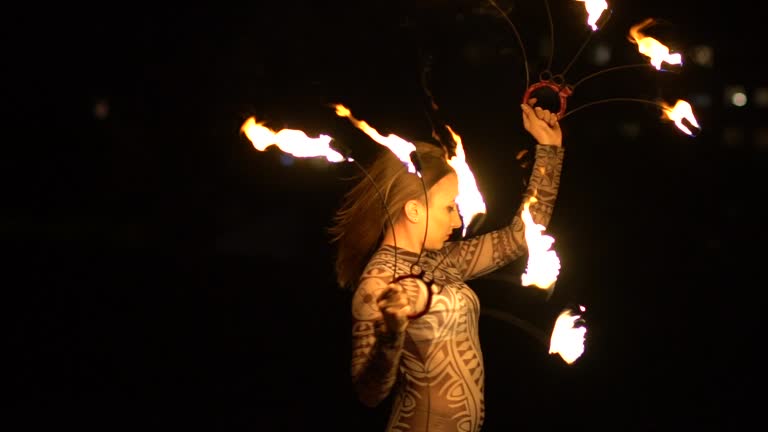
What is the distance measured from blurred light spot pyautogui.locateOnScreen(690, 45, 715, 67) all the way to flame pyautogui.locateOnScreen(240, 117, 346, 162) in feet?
7.22

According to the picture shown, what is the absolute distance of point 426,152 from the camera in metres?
3.17

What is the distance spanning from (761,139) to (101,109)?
329 cm

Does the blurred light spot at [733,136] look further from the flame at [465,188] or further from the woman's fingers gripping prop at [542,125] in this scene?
the flame at [465,188]

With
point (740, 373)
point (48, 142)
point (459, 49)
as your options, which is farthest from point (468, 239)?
point (48, 142)

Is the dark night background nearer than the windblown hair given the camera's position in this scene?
No

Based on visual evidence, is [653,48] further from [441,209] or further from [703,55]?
[703,55]

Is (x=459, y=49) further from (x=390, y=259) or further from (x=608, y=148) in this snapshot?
(x=390, y=259)

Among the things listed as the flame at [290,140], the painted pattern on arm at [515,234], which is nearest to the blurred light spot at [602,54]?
the painted pattern on arm at [515,234]

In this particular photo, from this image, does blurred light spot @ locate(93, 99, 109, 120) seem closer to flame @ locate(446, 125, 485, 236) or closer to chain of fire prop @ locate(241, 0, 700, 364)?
chain of fire prop @ locate(241, 0, 700, 364)

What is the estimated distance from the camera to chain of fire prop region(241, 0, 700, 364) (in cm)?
289

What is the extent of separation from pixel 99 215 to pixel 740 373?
11.5ft

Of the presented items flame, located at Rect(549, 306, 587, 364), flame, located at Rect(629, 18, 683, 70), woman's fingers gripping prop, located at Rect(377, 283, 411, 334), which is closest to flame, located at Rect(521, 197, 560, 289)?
flame, located at Rect(549, 306, 587, 364)

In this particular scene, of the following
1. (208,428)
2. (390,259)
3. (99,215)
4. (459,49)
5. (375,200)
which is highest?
(459,49)

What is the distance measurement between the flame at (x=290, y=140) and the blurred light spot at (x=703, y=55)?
220cm
